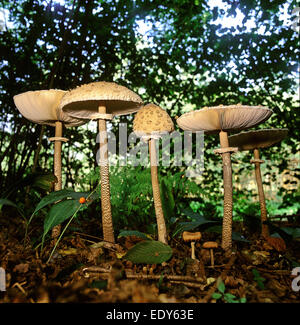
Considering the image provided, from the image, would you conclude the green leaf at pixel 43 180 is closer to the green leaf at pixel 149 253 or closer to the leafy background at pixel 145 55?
the green leaf at pixel 149 253

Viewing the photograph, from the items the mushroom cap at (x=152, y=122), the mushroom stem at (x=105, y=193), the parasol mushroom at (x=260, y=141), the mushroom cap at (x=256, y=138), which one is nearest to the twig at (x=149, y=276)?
the mushroom stem at (x=105, y=193)

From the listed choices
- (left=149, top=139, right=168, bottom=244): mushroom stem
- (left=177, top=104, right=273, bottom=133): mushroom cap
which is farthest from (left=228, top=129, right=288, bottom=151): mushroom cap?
(left=149, top=139, right=168, bottom=244): mushroom stem

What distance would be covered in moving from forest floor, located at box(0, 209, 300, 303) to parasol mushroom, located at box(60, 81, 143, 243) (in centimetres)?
39

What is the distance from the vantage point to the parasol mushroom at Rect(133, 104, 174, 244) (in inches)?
99.6

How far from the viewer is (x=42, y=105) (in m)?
2.71

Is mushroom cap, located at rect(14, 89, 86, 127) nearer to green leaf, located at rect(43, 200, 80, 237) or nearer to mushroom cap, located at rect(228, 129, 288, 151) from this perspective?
green leaf, located at rect(43, 200, 80, 237)

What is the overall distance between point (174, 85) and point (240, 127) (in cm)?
394

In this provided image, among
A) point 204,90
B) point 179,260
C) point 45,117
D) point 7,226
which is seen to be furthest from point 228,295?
point 204,90

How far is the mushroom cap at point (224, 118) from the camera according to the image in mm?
2387

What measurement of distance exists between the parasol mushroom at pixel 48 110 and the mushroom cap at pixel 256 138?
2.14 meters

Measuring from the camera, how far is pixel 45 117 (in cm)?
296

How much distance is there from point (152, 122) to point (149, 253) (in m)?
1.31
